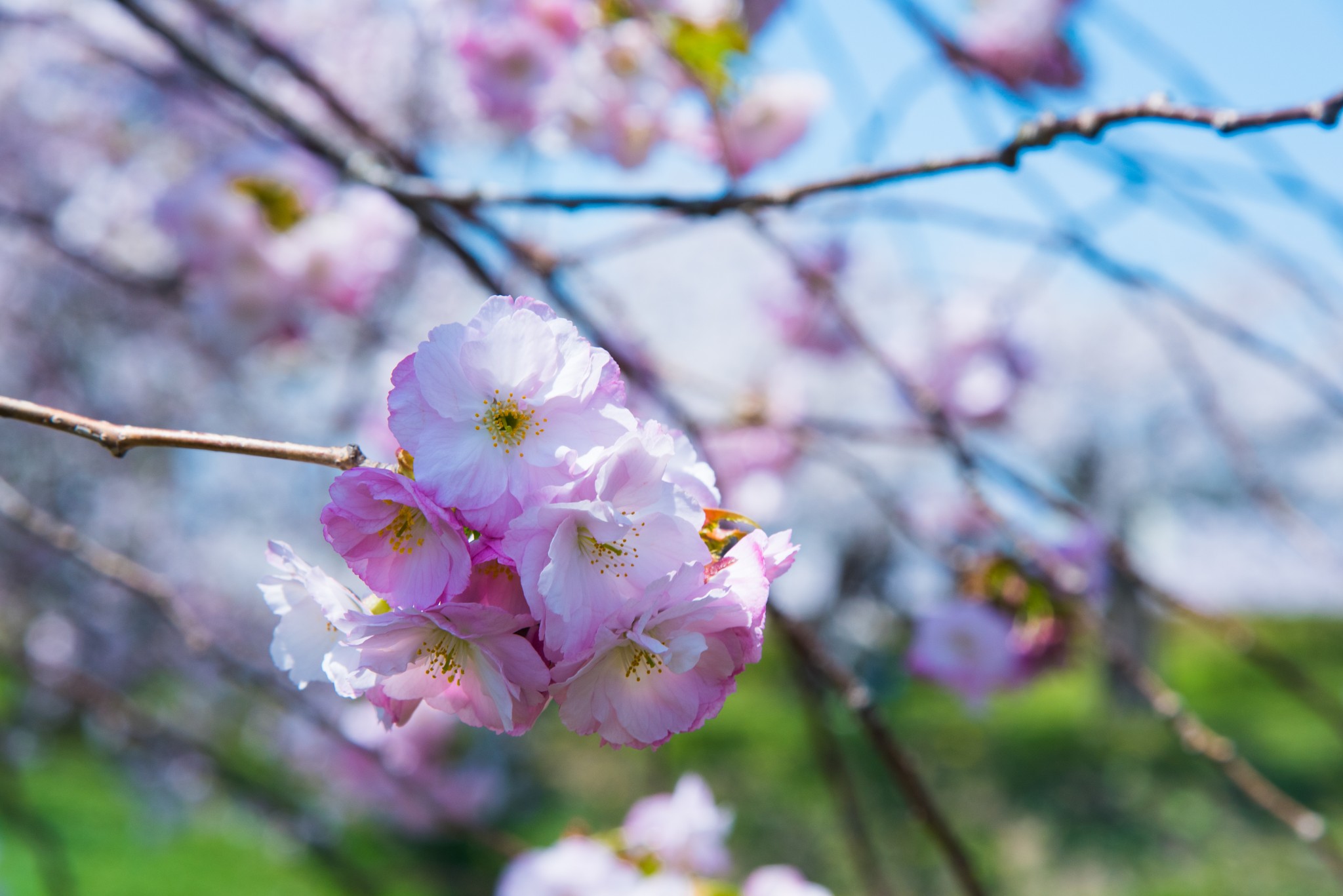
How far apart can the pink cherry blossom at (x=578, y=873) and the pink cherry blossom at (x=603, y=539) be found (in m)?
0.74

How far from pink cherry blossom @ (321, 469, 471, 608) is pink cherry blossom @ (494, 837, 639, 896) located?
75cm

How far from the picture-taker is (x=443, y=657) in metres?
0.51

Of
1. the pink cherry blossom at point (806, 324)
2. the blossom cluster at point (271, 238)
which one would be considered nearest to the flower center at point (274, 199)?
the blossom cluster at point (271, 238)

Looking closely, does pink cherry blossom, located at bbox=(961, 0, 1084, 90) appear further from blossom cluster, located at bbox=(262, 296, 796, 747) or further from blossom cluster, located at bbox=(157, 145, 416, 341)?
blossom cluster, located at bbox=(262, 296, 796, 747)

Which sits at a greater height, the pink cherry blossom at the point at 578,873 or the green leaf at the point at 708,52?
the green leaf at the point at 708,52

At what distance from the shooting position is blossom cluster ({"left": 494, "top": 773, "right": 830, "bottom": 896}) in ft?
3.57

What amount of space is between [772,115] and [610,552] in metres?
1.69

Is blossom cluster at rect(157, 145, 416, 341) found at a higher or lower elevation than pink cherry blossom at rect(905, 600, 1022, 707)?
higher

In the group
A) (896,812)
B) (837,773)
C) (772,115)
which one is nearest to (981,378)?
(772,115)

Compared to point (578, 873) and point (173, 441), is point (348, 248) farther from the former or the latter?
point (173, 441)

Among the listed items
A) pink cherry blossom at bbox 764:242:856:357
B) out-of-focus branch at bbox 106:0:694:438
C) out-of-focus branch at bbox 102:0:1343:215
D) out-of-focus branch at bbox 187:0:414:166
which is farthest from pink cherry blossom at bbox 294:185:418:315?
pink cherry blossom at bbox 764:242:856:357

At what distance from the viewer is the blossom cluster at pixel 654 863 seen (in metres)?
1.09

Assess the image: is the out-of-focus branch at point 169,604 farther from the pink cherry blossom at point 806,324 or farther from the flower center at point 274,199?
the pink cherry blossom at point 806,324

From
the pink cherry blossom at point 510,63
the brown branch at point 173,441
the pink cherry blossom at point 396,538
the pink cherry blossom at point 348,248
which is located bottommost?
the pink cherry blossom at point 348,248
